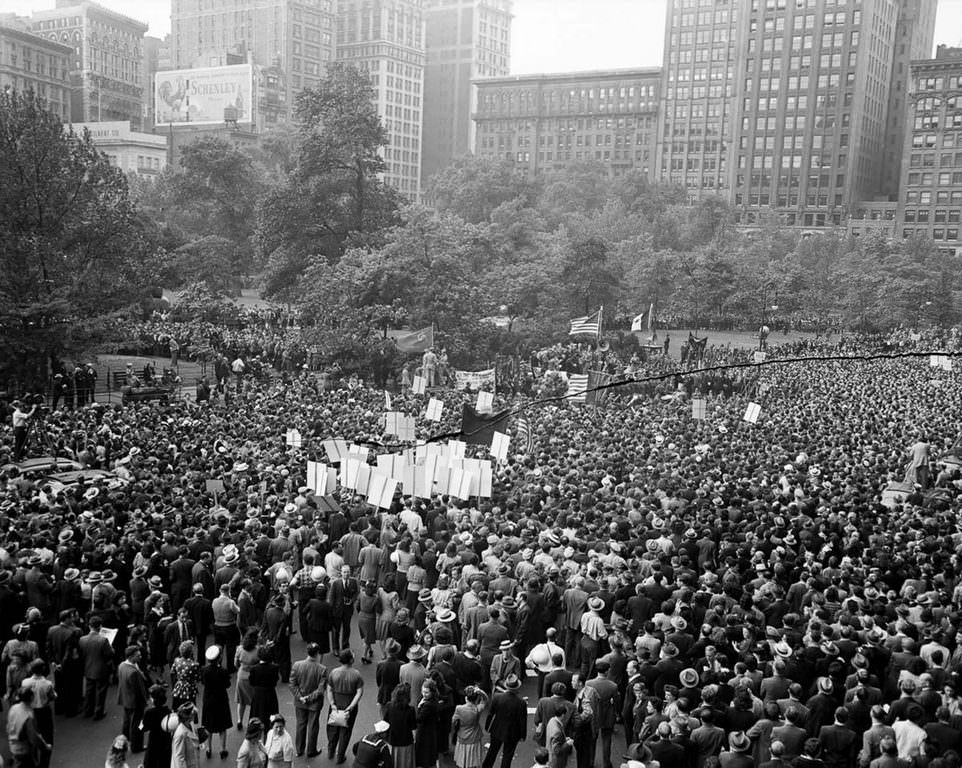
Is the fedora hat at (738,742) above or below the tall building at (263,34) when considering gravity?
below

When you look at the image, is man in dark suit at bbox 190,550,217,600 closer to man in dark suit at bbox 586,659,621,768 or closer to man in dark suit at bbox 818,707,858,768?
man in dark suit at bbox 586,659,621,768

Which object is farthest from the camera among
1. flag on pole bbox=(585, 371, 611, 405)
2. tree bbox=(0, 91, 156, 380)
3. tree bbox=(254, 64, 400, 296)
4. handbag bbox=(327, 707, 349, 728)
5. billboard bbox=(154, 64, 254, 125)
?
billboard bbox=(154, 64, 254, 125)

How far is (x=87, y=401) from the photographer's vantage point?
33.5 meters

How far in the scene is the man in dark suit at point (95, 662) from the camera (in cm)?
1093

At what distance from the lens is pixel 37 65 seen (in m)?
131

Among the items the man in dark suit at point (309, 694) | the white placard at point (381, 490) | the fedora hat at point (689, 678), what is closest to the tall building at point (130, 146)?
the white placard at point (381, 490)

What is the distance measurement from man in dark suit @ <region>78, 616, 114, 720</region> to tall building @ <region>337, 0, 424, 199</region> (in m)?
158

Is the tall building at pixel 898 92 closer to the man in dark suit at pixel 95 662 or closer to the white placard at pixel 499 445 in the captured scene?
the white placard at pixel 499 445

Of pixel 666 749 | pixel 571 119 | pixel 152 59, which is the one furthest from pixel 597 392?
pixel 152 59

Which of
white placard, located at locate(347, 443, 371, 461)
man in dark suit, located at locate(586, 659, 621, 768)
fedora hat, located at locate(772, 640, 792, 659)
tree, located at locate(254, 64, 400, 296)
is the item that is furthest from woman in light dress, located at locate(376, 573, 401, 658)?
tree, located at locate(254, 64, 400, 296)

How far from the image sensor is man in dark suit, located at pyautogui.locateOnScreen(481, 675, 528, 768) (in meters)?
9.88

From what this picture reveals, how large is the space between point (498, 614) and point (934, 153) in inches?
Answer: 4983

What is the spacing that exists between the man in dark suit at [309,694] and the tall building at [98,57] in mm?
151447

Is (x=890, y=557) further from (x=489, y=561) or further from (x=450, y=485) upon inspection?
(x=450, y=485)
